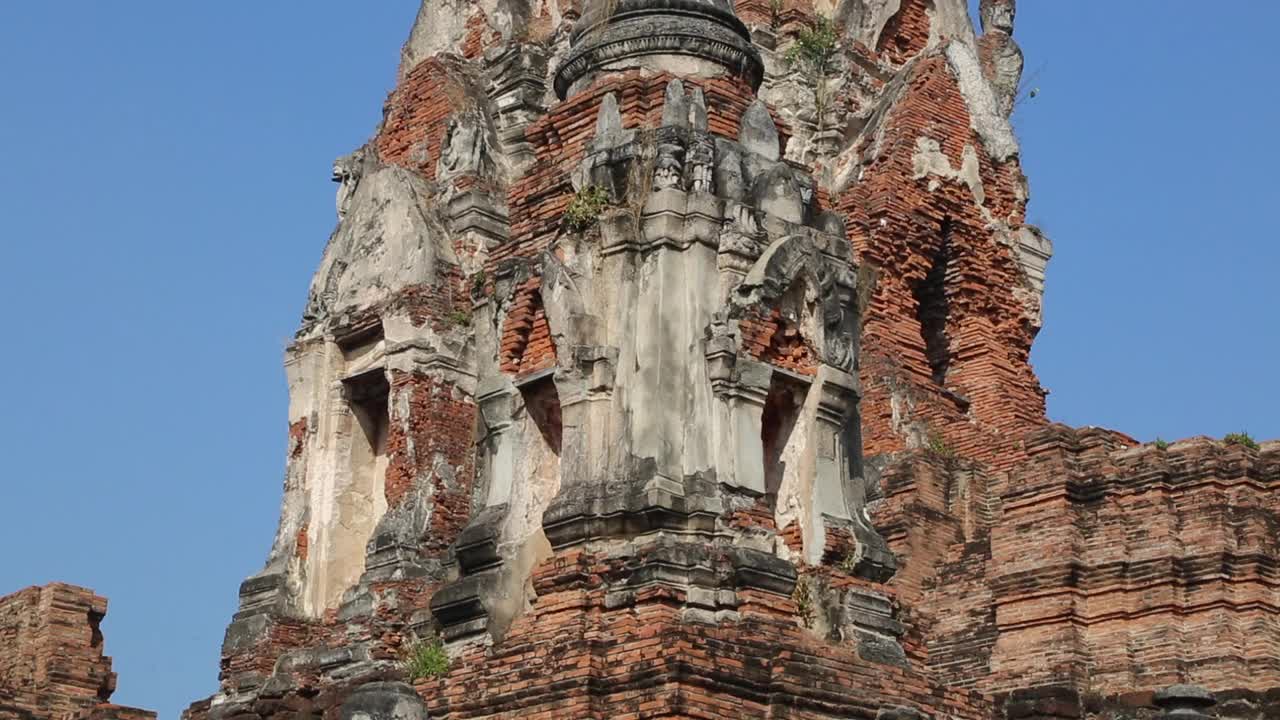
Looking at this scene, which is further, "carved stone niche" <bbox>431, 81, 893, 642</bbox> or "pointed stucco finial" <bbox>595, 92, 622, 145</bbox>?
"pointed stucco finial" <bbox>595, 92, 622, 145</bbox>

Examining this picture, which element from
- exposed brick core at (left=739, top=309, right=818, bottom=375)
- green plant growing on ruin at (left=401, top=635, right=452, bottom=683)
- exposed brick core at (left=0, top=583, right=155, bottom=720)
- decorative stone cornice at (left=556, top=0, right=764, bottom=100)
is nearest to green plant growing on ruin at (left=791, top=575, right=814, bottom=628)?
exposed brick core at (left=739, top=309, right=818, bottom=375)

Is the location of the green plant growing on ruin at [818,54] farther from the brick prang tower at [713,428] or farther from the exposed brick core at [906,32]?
the exposed brick core at [906,32]

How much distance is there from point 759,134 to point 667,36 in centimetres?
76

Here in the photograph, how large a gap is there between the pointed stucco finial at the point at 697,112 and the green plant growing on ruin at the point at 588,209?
1.99ft

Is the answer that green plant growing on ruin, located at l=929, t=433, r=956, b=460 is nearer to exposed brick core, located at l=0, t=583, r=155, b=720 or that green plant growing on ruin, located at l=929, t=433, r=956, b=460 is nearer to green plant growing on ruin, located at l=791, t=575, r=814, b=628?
exposed brick core, located at l=0, t=583, r=155, b=720

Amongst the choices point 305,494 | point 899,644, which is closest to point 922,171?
point 305,494

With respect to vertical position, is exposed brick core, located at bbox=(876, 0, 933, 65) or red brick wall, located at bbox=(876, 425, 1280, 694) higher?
exposed brick core, located at bbox=(876, 0, 933, 65)

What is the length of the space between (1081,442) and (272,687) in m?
6.75

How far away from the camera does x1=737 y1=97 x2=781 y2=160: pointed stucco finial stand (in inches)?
539

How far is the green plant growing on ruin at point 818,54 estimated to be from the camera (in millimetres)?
20344

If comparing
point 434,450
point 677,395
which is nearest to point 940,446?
point 434,450

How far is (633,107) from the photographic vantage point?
13664 mm

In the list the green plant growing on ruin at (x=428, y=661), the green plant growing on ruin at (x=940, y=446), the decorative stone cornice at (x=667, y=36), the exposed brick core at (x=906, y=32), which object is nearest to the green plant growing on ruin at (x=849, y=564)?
the green plant growing on ruin at (x=428, y=661)

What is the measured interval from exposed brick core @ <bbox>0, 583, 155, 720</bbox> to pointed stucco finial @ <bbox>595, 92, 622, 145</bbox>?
25.6ft
